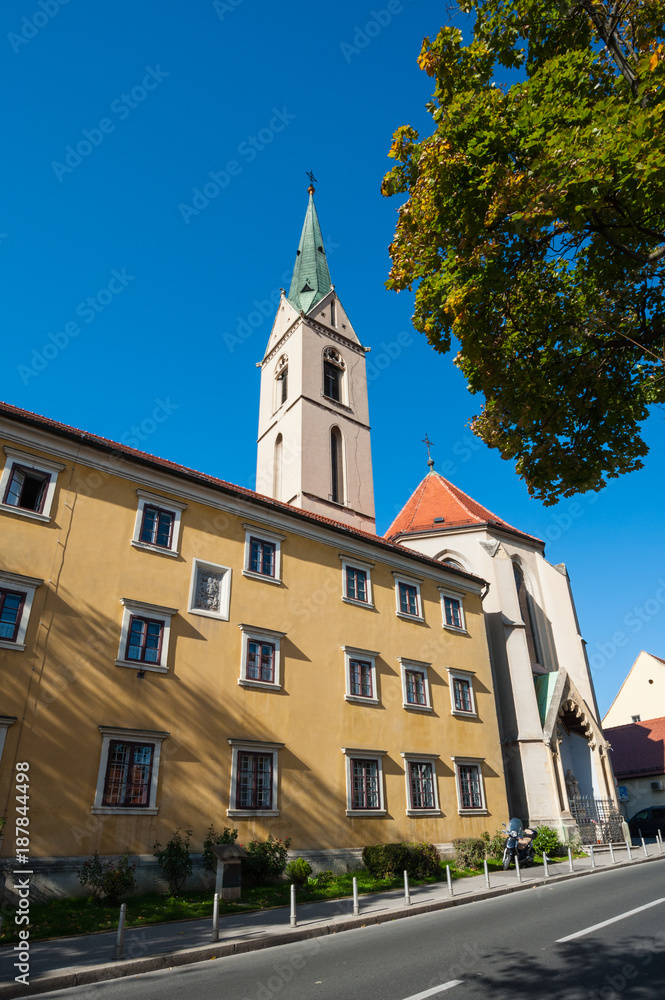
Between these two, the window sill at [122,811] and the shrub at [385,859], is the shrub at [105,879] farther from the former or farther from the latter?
the shrub at [385,859]

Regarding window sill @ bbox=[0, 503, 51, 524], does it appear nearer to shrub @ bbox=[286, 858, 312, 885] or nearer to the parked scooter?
shrub @ bbox=[286, 858, 312, 885]

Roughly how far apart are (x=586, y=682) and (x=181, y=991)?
2744 cm

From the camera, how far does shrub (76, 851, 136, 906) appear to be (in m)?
13.4

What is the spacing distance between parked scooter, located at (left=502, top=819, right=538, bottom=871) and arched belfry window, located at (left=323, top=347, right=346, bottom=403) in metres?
25.4

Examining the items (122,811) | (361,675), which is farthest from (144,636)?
(361,675)

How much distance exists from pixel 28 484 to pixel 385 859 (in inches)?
576

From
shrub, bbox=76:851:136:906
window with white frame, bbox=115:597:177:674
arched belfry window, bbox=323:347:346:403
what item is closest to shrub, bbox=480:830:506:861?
shrub, bbox=76:851:136:906

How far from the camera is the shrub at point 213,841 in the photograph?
15.3 m

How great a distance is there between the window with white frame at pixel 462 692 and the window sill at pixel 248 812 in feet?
28.0

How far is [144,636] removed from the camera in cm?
1672

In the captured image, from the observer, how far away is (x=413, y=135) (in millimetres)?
9109

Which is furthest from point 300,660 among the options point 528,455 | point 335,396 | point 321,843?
point 335,396

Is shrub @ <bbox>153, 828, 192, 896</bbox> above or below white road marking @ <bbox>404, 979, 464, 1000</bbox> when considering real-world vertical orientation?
above

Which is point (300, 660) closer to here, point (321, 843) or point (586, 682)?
point (321, 843)
